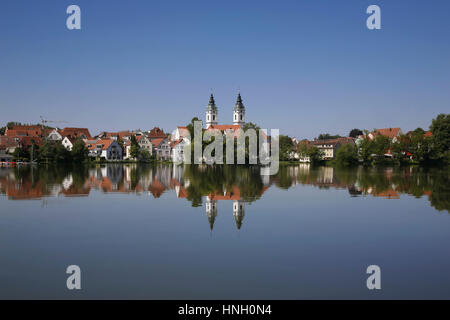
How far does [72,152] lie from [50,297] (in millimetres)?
68321

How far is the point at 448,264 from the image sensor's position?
9.24 metres

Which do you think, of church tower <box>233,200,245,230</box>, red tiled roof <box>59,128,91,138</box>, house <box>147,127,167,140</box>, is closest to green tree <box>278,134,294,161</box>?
house <box>147,127,167,140</box>

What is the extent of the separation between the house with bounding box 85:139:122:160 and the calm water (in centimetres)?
7069

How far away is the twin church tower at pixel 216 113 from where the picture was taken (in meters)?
109

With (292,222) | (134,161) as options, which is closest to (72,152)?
(134,161)

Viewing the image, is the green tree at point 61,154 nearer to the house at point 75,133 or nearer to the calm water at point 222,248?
the house at point 75,133

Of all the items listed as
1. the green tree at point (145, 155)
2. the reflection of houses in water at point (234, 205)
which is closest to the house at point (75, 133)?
the green tree at point (145, 155)

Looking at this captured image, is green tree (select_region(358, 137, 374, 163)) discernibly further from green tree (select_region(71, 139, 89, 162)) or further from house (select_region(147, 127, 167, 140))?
green tree (select_region(71, 139, 89, 162))

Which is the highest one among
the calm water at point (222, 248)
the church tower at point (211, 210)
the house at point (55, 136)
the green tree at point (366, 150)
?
the house at point (55, 136)

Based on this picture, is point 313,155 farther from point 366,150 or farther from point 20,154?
point 20,154

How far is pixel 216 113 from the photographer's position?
11112 cm

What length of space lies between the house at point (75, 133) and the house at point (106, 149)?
9.27 meters

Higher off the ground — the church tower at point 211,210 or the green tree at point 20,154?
the green tree at point 20,154
